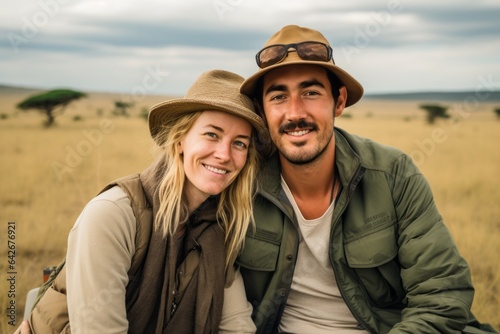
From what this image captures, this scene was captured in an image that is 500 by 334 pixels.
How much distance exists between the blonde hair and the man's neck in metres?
0.25

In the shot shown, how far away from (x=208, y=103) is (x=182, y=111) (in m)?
0.24

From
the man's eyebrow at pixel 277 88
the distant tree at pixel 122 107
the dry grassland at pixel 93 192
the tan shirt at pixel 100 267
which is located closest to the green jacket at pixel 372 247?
the man's eyebrow at pixel 277 88

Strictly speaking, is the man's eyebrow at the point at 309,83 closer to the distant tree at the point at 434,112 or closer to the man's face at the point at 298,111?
the man's face at the point at 298,111

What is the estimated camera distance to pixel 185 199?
2.71 metres

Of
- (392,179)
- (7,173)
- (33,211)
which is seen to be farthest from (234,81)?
(7,173)

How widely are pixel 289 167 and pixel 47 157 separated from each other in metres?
10.3

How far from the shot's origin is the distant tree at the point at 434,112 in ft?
86.6

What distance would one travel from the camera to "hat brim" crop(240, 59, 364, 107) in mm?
2885

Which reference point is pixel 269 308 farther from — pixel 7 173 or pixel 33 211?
pixel 7 173

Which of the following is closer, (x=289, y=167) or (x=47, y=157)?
(x=289, y=167)

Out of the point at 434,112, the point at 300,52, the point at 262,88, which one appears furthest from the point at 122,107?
the point at 300,52

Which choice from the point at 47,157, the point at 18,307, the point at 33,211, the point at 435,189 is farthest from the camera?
the point at 47,157

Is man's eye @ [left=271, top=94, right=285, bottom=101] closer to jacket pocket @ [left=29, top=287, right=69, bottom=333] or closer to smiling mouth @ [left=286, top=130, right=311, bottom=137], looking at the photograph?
smiling mouth @ [left=286, top=130, right=311, bottom=137]

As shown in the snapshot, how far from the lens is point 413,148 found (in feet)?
51.1
